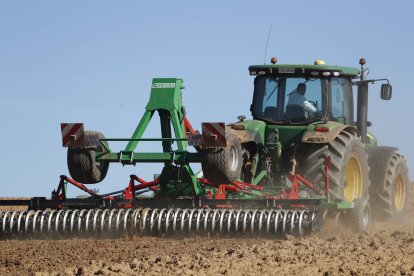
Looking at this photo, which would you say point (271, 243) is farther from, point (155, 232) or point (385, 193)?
point (385, 193)

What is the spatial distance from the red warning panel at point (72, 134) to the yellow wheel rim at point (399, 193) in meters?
5.38

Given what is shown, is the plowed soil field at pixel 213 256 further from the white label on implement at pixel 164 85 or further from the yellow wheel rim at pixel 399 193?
the yellow wheel rim at pixel 399 193

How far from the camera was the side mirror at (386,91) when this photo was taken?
13352mm

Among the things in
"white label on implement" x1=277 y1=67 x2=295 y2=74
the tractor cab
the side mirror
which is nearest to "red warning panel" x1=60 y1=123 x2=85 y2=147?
the tractor cab

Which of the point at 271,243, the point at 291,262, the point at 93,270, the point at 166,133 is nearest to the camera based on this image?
the point at 93,270

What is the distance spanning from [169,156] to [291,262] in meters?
4.08

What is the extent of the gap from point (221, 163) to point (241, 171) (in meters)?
1.34

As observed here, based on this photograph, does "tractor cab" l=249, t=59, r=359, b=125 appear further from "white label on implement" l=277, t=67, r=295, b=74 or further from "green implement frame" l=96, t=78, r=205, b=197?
"green implement frame" l=96, t=78, r=205, b=197

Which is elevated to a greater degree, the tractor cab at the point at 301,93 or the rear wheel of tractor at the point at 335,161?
the tractor cab at the point at 301,93

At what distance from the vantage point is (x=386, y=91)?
13.4 m

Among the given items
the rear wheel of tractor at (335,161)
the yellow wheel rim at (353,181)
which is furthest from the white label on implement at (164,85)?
the yellow wheel rim at (353,181)

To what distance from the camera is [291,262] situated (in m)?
8.20

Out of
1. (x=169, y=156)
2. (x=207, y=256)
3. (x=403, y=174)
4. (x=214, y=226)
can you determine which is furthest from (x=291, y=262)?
(x=403, y=174)

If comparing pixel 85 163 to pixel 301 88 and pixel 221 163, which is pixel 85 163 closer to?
pixel 221 163
